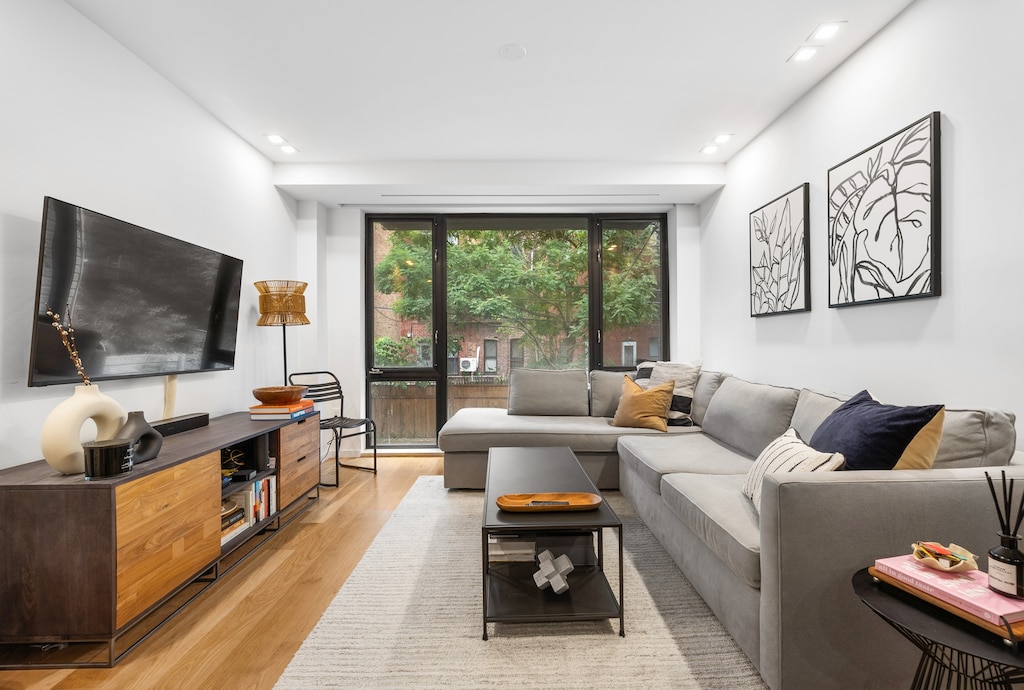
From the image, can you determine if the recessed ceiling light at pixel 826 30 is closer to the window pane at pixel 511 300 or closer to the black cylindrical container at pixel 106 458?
the window pane at pixel 511 300

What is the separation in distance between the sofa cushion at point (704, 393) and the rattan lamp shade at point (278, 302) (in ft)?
10.3

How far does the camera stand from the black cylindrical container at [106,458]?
1800mm

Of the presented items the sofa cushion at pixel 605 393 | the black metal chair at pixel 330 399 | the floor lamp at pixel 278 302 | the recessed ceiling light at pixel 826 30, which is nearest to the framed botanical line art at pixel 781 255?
the recessed ceiling light at pixel 826 30

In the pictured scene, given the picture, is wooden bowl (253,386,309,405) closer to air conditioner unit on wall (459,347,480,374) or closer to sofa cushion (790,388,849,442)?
air conditioner unit on wall (459,347,480,374)

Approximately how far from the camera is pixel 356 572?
8.10 feet

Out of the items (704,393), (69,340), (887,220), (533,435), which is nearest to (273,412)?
(69,340)

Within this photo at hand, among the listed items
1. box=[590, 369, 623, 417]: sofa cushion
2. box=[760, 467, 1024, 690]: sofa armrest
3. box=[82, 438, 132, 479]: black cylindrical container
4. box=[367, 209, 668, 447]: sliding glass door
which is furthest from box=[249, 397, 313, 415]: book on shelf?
box=[760, 467, 1024, 690]: sofa armrest

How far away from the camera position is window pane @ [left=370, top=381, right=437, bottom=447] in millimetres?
5070

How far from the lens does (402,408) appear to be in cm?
507

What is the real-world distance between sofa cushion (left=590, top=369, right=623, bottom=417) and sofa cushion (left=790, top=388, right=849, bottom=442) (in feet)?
5.77

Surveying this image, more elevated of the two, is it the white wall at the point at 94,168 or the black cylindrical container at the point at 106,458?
the white wall at the point at 94,168

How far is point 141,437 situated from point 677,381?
11.5ft

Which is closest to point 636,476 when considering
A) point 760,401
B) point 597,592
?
point 760,401

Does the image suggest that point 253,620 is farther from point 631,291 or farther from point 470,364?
point 631,291
